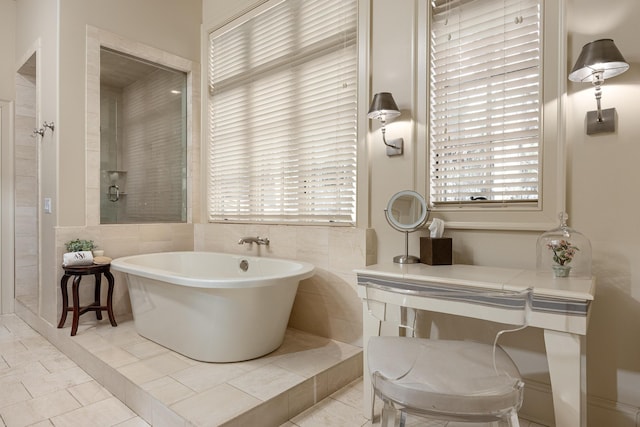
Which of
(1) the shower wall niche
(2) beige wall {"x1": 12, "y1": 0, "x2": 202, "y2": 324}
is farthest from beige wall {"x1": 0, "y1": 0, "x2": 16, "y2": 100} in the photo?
(1) the shower wall niche

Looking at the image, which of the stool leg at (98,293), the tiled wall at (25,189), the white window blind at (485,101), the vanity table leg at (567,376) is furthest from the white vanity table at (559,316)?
the tiled wall at (25,189)

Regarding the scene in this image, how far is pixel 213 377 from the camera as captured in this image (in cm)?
201

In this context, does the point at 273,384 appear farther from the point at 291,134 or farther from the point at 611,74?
the point at 611,74

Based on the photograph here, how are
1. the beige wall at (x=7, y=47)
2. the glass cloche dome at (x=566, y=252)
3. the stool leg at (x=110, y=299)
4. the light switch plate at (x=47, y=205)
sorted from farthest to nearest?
the beige wall at (x=7, y=47) < the light switch plate at (x=47, y=205) < the stool leg at (x=110, y=299) < the glass cloche dome at (x=566, y=252)

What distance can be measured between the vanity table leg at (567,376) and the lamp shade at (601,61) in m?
1.12

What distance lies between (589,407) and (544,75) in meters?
1.65

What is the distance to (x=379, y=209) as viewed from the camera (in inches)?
98.5

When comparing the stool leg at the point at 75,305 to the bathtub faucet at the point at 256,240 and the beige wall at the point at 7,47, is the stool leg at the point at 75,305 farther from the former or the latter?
the beige wall at the point at 7,47

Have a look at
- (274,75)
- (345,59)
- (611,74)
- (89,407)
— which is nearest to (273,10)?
(274,75)

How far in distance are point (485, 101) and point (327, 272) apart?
152 cm

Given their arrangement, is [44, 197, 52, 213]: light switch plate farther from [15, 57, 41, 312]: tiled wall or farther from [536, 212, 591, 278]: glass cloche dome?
[536, 212, 591, 278]: glass cloche dome

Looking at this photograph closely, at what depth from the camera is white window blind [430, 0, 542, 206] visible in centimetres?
193

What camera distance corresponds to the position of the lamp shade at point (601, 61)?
150cm

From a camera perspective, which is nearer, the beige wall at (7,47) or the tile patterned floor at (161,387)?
the tile patterned floor at (161,387)
